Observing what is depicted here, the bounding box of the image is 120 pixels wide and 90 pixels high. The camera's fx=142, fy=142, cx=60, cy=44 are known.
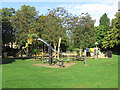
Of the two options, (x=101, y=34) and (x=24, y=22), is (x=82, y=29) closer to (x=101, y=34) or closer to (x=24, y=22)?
(x=24, y=22)

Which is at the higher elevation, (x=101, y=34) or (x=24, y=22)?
(x=24, y=22)

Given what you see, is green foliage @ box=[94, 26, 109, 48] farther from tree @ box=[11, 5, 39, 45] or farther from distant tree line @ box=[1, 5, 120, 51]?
tree @ box=[11, 5, 39, 45]

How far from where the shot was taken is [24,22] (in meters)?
37.5

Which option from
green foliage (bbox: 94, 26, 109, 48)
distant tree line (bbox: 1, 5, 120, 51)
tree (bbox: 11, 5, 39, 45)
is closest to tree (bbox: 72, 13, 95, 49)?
distant tree line (bbox: 1, 5, 120, 51)

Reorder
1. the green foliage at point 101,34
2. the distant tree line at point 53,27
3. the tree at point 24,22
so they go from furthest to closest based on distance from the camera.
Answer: the green foliage at point 101,34
the tree at point 24,22
the distant tree line at point 53,27

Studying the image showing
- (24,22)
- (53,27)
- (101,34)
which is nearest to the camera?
(53,27)

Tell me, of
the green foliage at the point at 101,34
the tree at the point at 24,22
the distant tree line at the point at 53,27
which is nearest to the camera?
the distant tree line at the point at 53,27

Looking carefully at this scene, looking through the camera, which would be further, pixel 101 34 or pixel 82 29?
pixel 101 34

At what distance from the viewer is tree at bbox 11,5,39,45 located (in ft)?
122

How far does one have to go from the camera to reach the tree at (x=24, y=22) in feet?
→ 122

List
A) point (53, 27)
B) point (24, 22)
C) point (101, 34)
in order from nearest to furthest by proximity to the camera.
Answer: point (53, 27) → point (24, 22) → point (101, 34)

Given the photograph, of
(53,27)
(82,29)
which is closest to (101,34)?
(82,29)

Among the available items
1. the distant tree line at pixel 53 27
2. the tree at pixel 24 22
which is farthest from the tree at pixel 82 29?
the tree at pixel 24 22

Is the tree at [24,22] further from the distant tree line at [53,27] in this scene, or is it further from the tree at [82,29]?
the tree at [82,29]
